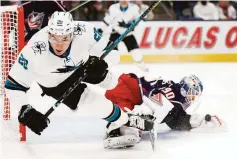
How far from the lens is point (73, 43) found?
11.6ft

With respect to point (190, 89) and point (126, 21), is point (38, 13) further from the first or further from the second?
point (190, 89)

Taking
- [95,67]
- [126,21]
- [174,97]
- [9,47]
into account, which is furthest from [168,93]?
[126,21]

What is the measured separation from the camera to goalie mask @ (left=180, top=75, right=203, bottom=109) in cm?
421

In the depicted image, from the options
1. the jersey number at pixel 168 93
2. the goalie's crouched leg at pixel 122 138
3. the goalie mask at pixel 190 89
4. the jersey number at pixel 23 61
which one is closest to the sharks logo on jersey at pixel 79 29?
the jersey number at pixel 23 61

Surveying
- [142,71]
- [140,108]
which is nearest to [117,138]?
[140,108]

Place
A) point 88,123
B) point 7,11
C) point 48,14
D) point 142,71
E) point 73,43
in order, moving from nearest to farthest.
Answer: point 73,43 < point 7,11 < point 88,123 < point 48,14 < point 142,71

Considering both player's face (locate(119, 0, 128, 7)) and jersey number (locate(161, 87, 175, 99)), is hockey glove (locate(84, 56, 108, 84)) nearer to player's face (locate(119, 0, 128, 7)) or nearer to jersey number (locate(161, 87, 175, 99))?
jersey number (locate(161, 87, 175, 99))

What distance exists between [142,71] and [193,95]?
2.59 m

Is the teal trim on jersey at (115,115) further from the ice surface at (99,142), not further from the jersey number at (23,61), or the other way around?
the jersey number at (23,61)

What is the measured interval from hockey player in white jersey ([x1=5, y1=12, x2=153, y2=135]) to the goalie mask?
21.9 inches

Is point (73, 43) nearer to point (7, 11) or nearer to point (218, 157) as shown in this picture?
point (7, 11)

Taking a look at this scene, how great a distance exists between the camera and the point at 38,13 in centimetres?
546

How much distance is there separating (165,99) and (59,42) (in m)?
0.98

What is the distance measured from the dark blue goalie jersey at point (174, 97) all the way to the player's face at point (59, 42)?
0.87m
